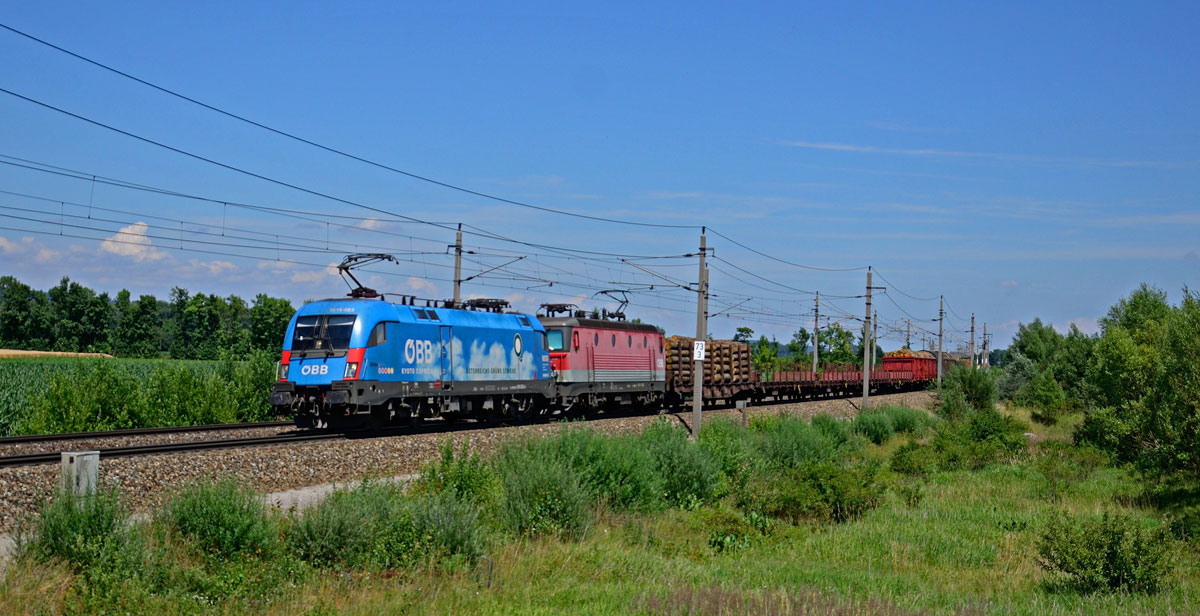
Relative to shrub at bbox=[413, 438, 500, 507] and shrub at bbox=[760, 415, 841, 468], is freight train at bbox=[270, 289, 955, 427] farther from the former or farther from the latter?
shrub at bbox=[760, 415, 841, 468]

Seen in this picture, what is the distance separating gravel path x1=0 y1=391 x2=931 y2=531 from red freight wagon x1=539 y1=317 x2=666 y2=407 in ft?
24.7

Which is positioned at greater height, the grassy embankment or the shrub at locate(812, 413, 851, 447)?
the shrub at locate(812, 413, 851, 447)

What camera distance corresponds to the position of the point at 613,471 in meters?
17.6

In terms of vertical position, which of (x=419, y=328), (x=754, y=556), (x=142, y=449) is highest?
(x=419, y=328)

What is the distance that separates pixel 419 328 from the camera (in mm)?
24109

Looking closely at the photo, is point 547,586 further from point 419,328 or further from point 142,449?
point 419,328

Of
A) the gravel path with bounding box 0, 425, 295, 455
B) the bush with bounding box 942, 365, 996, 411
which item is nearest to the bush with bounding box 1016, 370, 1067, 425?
the bush with bounding box 942, 365, 996, 411

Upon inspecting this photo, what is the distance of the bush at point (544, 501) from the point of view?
14.5 m

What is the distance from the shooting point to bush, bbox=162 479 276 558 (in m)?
11.1

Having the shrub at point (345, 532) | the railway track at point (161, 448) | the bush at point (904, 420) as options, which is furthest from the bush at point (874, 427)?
the shrub at point (345, 532)

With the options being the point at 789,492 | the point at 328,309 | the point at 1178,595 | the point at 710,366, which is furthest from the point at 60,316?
the point at 1178,595

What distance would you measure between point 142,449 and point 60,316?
99528 millimetres

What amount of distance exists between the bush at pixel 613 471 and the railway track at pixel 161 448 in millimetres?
6060

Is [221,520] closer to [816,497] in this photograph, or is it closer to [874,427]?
[816,497]
